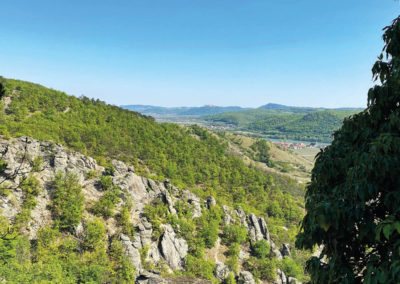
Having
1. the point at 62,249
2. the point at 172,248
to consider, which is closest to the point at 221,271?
the point at 172,248

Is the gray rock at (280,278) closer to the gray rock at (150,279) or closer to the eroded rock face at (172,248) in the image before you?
the eroded rock face at (172,248)

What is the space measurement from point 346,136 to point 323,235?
2.85m

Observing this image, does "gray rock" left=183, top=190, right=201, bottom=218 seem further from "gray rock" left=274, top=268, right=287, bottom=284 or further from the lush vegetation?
the lush vegetation

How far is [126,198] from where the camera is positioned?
120ft

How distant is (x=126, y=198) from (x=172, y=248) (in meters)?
10.6

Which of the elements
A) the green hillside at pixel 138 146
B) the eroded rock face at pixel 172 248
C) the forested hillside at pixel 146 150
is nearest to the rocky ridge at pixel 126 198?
the eroded rock face at pixel 172 248

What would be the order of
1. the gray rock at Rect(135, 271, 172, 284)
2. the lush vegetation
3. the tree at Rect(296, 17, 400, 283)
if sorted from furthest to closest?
the gray rock at Rect(135, 271, 172, 284) → the lush vegetation → the tree at Rect(296, 17, 400, 283)

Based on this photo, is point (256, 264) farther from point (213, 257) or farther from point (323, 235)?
point (323, 235)

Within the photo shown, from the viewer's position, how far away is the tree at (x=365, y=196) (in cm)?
443

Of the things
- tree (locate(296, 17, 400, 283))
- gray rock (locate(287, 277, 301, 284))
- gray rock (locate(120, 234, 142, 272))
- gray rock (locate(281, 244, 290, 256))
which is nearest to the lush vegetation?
gray rock (locate(120, 234, 142, 272))

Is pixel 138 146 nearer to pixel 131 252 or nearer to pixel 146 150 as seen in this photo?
pixel 146 150

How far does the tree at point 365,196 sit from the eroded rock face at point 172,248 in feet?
100

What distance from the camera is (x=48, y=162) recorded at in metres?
Answer: 34.8

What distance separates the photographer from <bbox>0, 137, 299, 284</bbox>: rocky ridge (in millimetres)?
27059
